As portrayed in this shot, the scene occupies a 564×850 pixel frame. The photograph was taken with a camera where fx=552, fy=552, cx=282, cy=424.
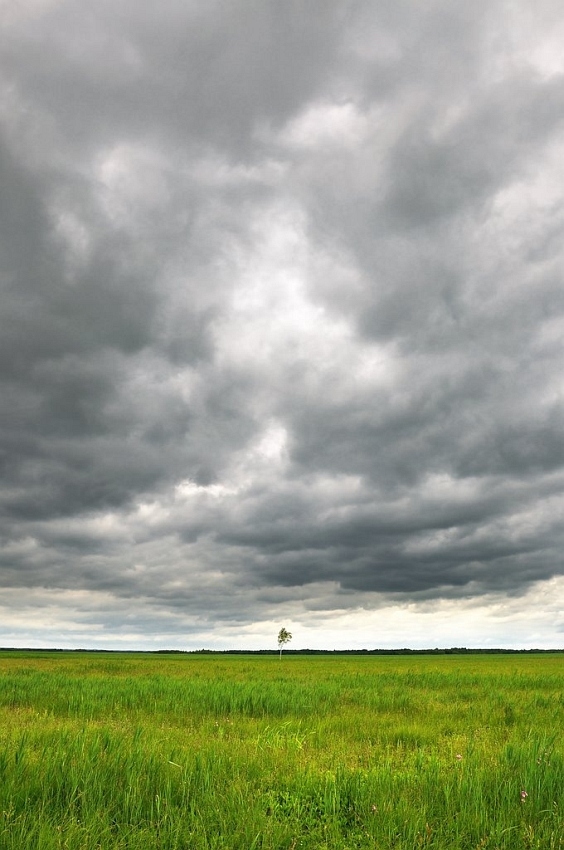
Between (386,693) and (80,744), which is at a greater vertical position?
(80,744)

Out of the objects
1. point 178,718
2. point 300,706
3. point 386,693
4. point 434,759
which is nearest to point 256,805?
point 434,759

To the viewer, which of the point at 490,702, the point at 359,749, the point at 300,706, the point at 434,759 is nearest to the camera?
the point at 434,759

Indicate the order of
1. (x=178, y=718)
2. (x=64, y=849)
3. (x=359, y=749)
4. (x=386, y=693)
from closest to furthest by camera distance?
(x=64, y=849), (x=359, y=749), (x=178, y=718), (x=386, y=693)

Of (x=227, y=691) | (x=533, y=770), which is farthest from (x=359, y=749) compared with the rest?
(x=227, y=691)

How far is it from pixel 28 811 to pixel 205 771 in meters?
1.88

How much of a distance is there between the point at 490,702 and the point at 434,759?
10.4m

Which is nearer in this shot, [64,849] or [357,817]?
[64,849]

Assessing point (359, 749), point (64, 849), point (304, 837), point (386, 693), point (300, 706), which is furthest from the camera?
point (386, 693)

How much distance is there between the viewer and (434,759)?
6.47 meters

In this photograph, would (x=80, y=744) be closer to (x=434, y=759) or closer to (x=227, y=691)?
(x=434, y=759)

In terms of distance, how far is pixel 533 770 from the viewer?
5938 mm

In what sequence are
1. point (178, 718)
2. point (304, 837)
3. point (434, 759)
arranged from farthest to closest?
point (178, 718), point (434, 759), point (304, 837)

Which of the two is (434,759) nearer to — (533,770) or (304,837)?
(533,770)

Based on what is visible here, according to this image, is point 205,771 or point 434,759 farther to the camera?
point 434,759
